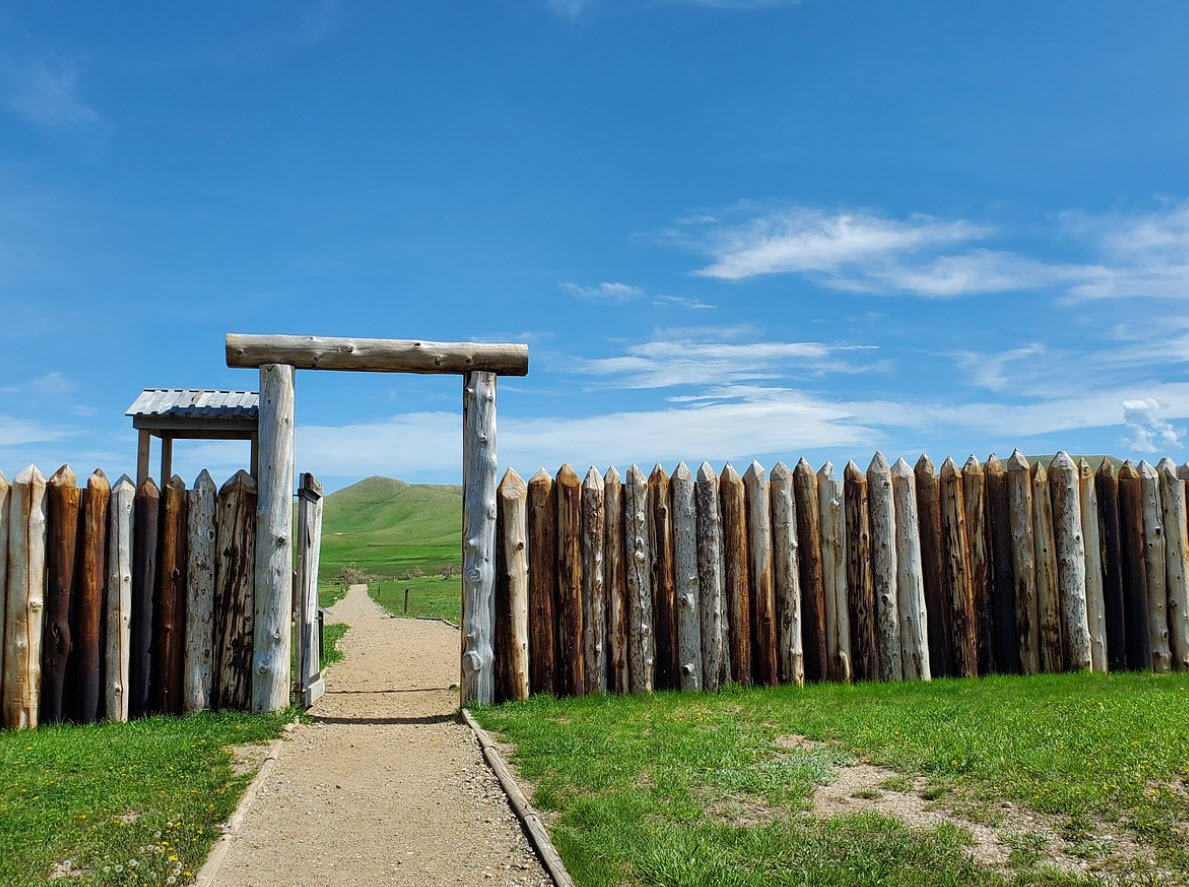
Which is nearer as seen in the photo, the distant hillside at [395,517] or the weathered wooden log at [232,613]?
the weathered wooden log at [232,613]

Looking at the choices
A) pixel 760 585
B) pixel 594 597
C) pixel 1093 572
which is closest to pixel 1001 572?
pixel 1093 572

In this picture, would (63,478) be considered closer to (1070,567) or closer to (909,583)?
(909,583)

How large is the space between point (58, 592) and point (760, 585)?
761 cm

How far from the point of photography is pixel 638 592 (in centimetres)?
1059

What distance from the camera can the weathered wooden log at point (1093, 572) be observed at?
39.0 ft

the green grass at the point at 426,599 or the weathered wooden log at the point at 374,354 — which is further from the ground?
the weathered wooden log at the point at 374,354

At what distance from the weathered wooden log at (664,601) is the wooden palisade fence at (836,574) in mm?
16

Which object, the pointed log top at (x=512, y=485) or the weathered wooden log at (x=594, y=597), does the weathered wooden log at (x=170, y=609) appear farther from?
the weathered wooden log at (x=594, y=597)

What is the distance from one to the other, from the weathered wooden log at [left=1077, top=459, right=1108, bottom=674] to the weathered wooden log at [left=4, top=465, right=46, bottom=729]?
12.2m

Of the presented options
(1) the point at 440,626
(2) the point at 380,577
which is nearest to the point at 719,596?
(1) the point at 440,626

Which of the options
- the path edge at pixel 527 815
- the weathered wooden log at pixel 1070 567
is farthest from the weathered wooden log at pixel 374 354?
the weathered wooden log at pixel 1070 567

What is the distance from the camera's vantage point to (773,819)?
597 centimetres

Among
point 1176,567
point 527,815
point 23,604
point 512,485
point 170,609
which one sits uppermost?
point 512,485

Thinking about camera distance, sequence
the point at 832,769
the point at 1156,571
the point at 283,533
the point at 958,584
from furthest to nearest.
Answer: the point at 1156,571
the point at 958,584
the point at 283,533
the point at 832,769
